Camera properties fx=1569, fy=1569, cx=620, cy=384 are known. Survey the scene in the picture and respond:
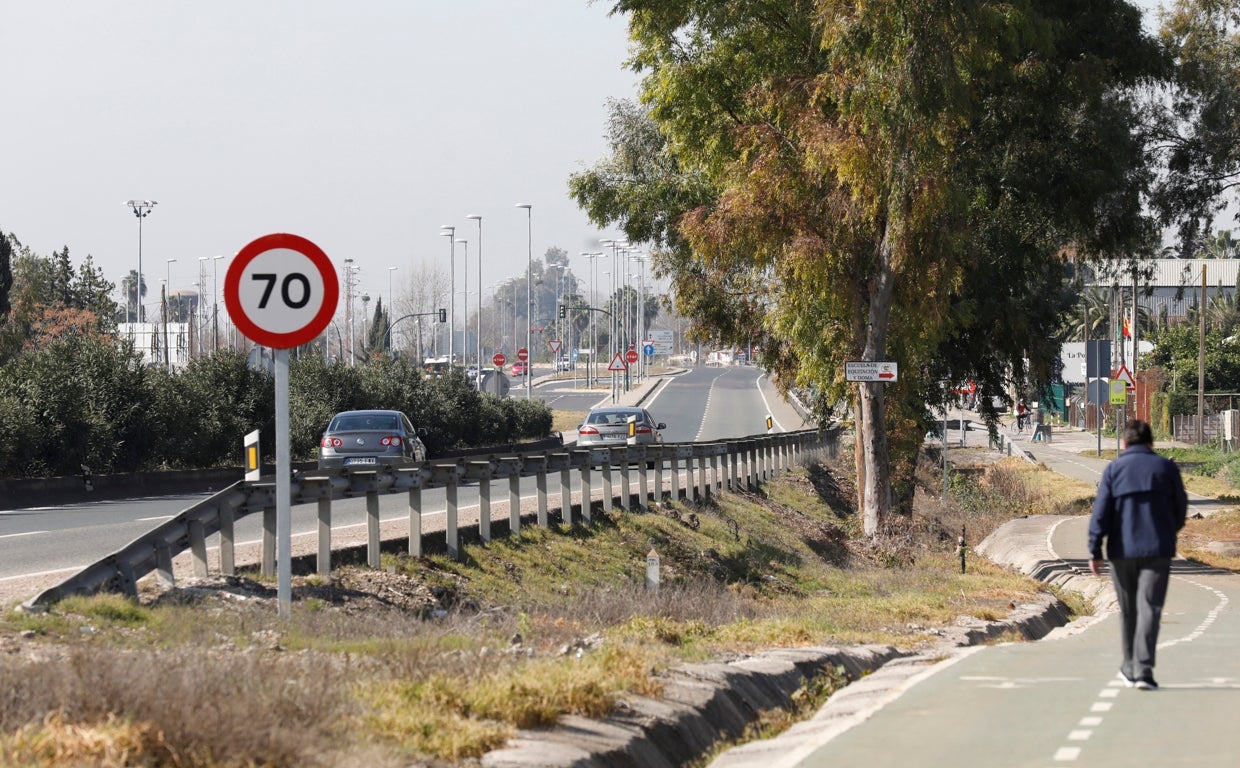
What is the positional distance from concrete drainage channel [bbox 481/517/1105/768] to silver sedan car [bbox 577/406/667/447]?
30.5 meters

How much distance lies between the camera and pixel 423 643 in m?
8.93

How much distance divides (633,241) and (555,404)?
69.7 m

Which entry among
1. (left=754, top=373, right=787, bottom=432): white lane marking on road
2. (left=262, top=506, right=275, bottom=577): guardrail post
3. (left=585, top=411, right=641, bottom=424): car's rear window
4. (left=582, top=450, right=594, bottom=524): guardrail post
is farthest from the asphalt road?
(left=754, top=373, right=787, bottom=432): white lane marking on road

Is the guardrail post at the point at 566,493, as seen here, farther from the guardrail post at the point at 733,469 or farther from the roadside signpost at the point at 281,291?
the guardrail post at the point at 733,469

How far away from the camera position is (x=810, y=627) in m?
13.1

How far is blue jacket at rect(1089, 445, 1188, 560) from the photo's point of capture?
914 centimetres

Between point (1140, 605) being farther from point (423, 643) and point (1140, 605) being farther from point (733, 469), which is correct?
point (733, 469)

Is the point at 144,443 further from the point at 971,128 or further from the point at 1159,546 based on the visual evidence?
the point at 1159,546

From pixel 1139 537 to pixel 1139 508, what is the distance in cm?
17

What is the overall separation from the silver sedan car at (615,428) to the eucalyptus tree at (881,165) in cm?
→ 1072

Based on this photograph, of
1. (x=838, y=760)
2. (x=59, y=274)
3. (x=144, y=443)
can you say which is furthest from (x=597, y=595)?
(x=59, y=274)

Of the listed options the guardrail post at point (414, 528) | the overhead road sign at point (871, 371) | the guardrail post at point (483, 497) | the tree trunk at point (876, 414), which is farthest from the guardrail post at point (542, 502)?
the tree trunk at point (876, 414)

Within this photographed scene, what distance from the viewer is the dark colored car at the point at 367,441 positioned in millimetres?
32312

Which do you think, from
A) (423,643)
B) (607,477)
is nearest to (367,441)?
(607,477)
